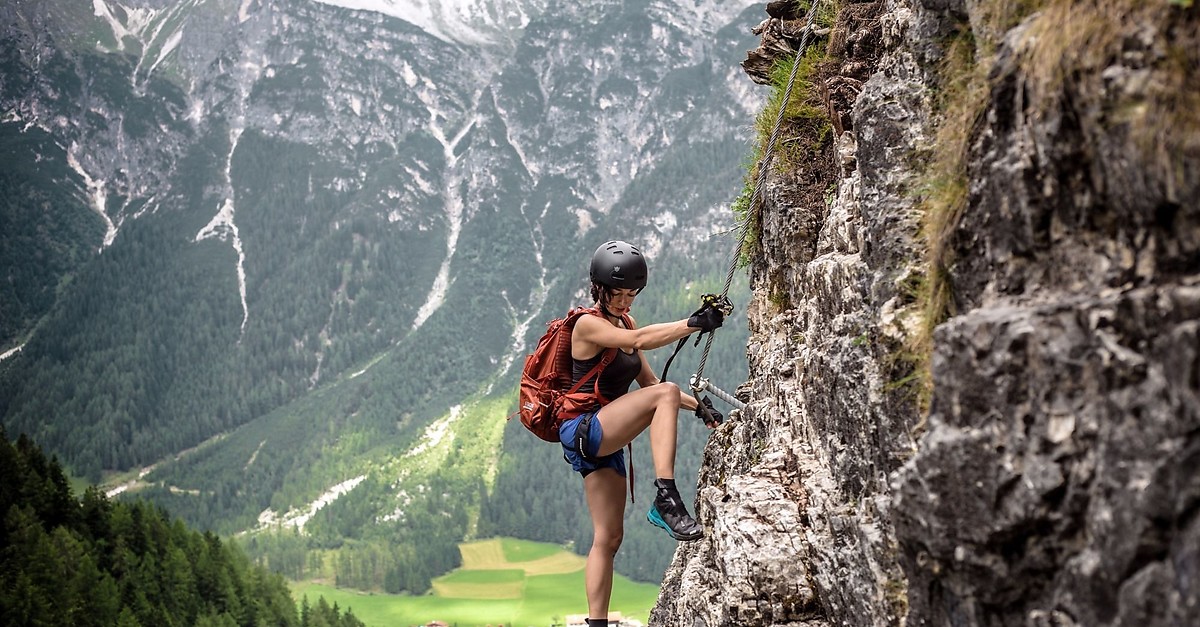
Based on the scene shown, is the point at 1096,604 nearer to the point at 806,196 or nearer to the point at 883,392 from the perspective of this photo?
the point at 883,392

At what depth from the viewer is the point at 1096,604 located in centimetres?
419

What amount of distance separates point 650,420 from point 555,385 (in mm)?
1040

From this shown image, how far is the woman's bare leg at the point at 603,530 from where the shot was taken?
9.31 metres

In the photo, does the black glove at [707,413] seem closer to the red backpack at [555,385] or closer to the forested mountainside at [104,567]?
the red backpack at [555,385]

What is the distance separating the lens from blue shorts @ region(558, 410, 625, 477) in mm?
8969

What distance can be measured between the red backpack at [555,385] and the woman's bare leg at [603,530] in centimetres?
66

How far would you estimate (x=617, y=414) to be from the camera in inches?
350

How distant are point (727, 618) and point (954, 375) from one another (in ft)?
12.8

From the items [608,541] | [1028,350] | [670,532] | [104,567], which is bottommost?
Result: [104,567]

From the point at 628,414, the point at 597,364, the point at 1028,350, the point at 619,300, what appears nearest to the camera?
the point at 1028,350

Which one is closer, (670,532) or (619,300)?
(670,532)

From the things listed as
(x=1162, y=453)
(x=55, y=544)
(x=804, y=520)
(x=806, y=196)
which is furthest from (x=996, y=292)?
(x=55, y=544)

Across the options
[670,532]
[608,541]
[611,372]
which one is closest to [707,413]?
[611,372]

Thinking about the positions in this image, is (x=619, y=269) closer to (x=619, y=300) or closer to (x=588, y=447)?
(x=619, y=300)
